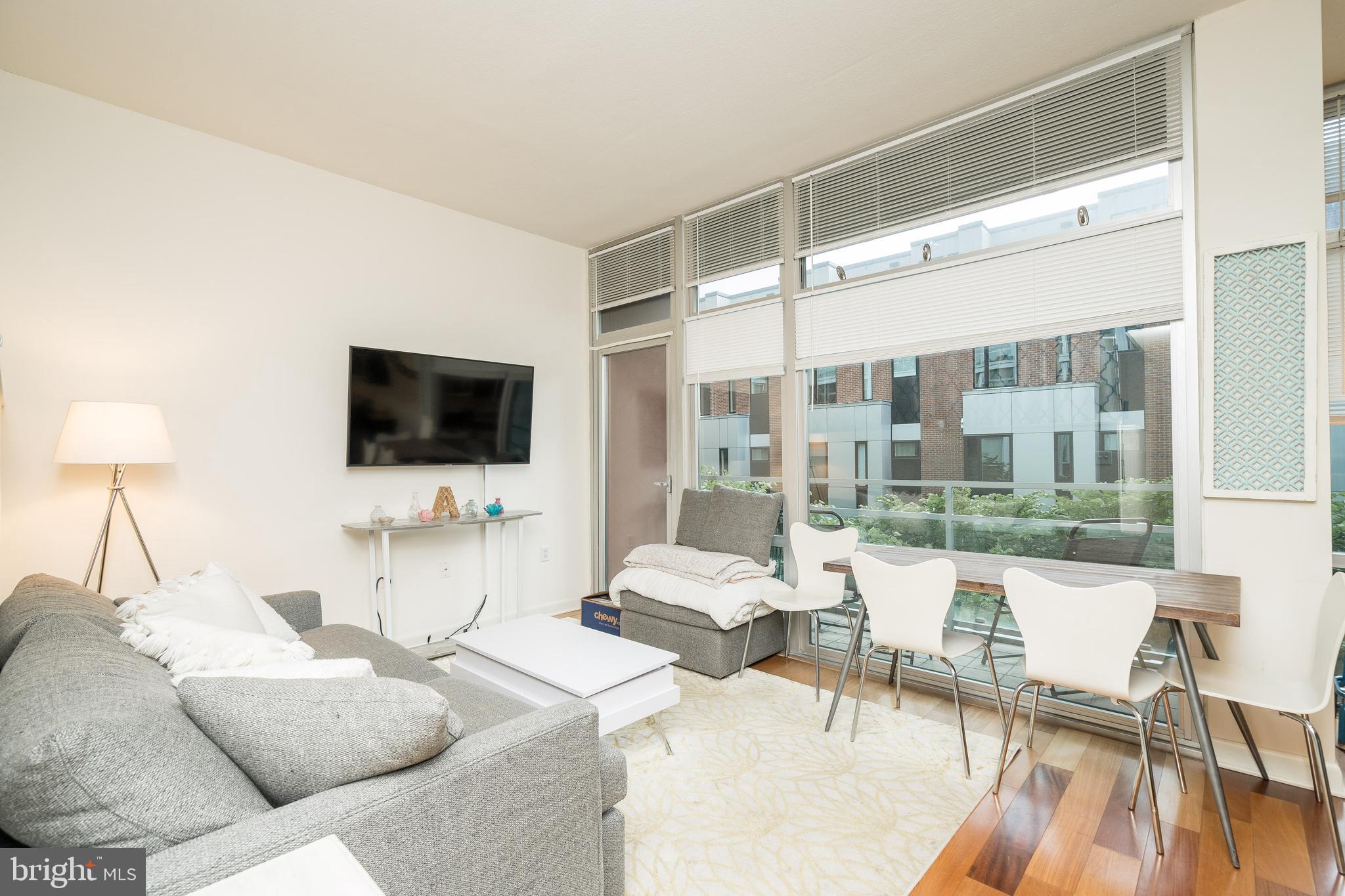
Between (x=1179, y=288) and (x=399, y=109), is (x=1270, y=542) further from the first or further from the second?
(x=399, y=109)

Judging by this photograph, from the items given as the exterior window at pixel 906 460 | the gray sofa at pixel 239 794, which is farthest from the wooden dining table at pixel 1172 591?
the gray sofa at pixel 239 794

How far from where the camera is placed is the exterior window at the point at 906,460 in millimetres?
3266

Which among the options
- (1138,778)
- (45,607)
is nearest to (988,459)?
(1138,778)

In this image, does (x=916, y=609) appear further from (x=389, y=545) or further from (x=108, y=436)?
(x=108, y=436)

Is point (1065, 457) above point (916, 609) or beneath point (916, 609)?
above

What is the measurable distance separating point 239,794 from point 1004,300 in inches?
126

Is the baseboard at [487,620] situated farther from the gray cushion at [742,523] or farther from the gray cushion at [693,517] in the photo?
the gray cushion at [742,523]

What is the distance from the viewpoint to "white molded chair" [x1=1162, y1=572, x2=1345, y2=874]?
1816mm

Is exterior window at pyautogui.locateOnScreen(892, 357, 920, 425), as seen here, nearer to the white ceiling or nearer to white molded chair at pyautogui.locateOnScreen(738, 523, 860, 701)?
white molded chair at pyautogui.locateOnScreen(738, 523, 860, 701)

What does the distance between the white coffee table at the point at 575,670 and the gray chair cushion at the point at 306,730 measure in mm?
977

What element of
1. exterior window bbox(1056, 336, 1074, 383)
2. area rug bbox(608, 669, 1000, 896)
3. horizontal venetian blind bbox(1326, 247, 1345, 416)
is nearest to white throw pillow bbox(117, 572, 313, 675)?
area rug bbox(608, 669, 1000, 896)

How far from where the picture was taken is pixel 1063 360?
280 cm

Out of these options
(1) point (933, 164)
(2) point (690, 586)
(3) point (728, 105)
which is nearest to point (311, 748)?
(2) point (690, 586)

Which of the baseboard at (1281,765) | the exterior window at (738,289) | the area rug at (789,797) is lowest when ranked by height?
the area rug at (789,797)
